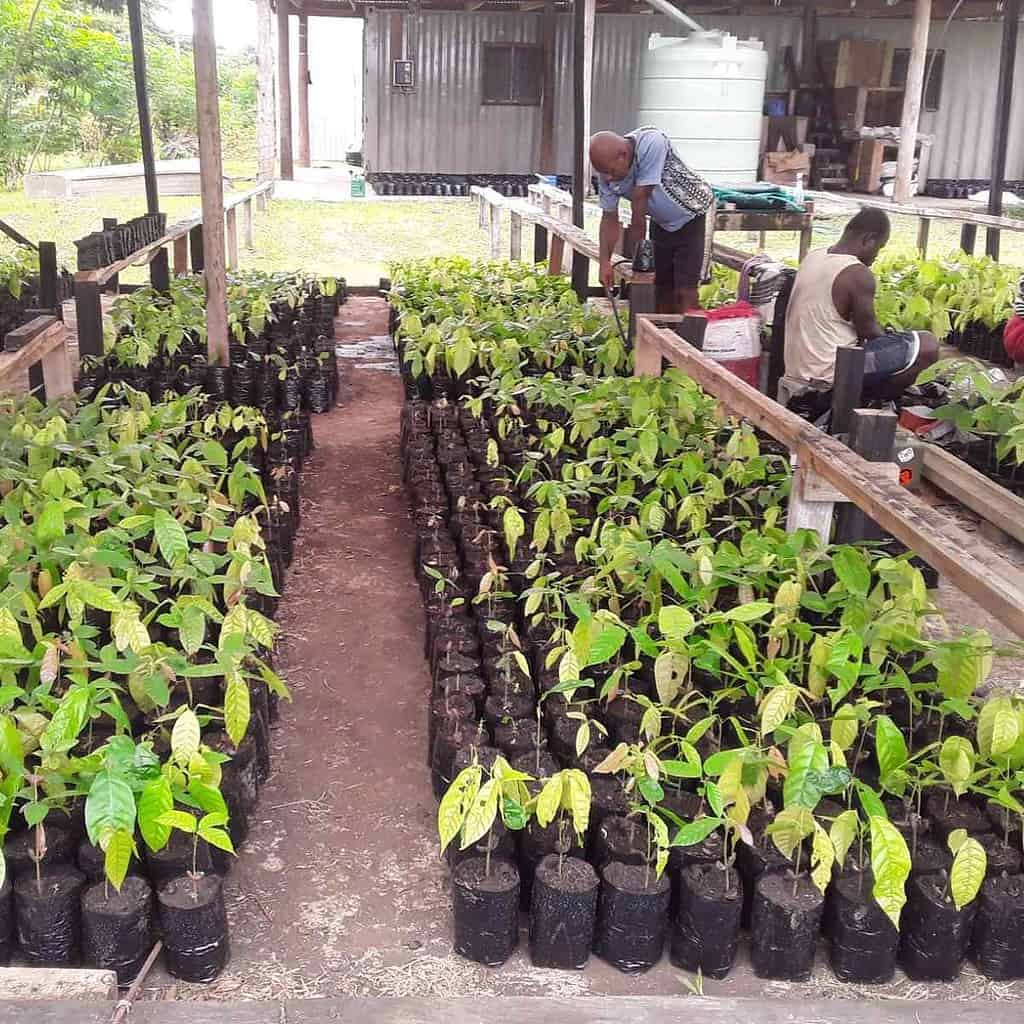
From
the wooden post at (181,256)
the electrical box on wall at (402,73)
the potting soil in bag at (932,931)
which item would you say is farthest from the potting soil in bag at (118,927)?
the electrical box on wall at (402,73)

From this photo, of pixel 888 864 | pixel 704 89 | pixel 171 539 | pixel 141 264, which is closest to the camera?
pixel 888 864

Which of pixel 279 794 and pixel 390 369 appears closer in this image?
pixel 279 794

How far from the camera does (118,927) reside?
2076 millimetres

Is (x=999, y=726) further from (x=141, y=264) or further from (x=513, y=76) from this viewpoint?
(x=513, y=76)

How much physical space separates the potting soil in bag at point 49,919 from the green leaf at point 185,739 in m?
0.30

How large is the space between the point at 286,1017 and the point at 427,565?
6.84 feet

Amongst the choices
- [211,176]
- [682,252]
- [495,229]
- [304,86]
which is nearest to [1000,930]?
[682,252]

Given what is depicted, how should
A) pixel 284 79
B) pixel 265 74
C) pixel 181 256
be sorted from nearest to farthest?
pixel 181 256 < pixel 265 74 < pixel 284 79

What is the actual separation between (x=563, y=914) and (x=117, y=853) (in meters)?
0.81

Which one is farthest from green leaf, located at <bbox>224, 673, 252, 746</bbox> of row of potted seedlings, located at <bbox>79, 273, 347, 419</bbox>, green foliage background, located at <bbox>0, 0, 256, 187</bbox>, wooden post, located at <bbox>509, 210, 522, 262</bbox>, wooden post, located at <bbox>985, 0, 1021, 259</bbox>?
green foliage background, located at <bbox>0, 0, 256, 187</bbox>

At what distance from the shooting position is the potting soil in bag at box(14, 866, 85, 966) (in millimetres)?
2104

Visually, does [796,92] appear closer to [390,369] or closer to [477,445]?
[390,369]

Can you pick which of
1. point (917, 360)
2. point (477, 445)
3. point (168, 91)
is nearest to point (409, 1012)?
point (477, 445)

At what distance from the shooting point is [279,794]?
2.77m
